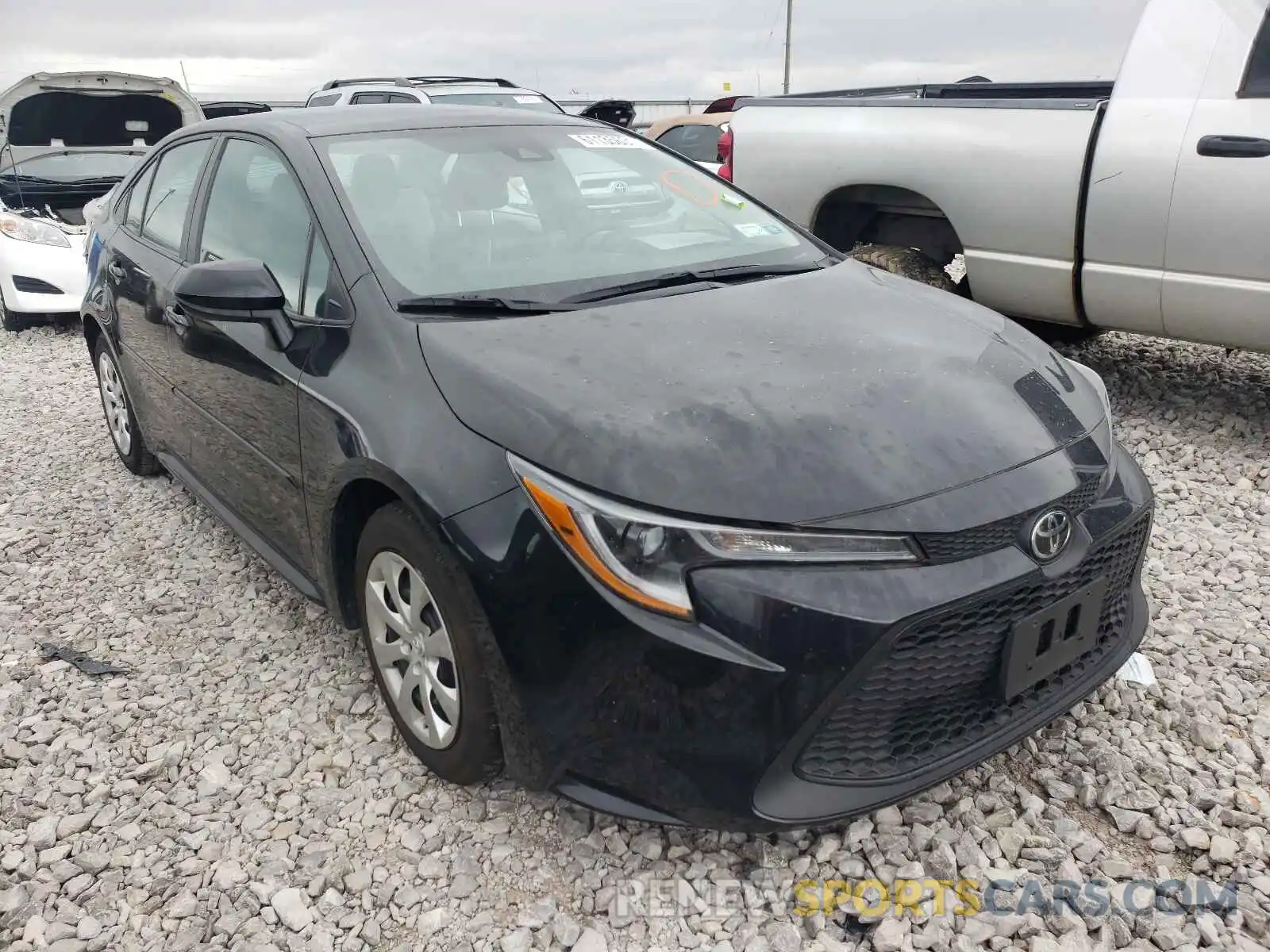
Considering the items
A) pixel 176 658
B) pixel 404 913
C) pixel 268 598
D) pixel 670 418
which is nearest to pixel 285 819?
pixel 404 913

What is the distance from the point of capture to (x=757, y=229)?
310 centimetres

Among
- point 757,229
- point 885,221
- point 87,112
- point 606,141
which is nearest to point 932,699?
point 757,229

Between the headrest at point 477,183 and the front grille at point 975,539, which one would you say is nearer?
the front grille at point 975,539

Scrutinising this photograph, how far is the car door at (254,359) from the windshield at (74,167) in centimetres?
598

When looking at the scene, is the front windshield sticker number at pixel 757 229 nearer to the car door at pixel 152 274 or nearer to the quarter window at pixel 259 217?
the quarter window at pixel 259 217

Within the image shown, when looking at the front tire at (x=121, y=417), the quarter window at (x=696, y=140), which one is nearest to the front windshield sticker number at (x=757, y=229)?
the front tire at (x=121, y=417)

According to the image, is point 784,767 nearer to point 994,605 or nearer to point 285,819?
point 994,605

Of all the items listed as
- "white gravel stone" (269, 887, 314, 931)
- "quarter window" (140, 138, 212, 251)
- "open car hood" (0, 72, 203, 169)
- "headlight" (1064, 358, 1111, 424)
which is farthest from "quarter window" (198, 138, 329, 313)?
"open car hood" (0, 72, 203, 169)

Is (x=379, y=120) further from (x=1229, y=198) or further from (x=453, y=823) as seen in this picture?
(x=1229, y=198)

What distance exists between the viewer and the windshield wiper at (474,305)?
7.69ft

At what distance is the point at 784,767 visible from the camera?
1.81 meters

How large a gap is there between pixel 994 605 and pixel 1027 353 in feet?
2.91

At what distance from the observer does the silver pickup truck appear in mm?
3869

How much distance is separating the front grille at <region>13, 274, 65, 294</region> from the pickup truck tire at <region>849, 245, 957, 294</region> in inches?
233
